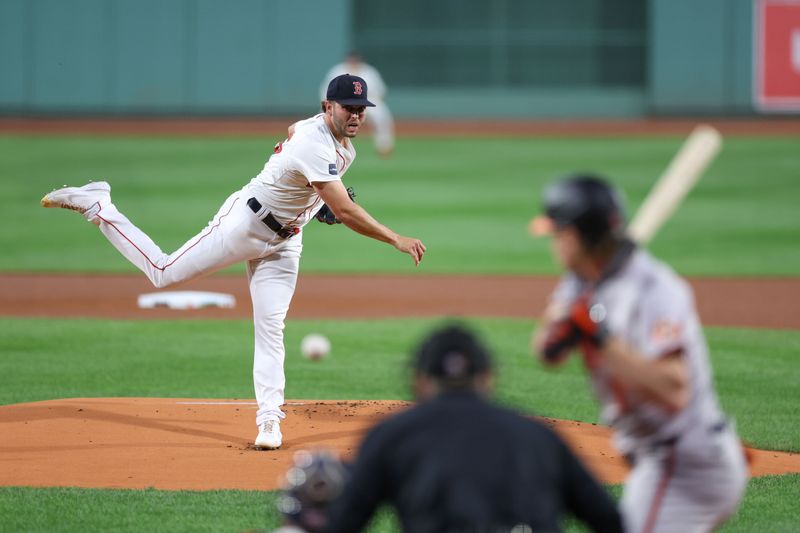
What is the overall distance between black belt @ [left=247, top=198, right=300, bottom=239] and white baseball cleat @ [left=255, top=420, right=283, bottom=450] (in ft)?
3.85

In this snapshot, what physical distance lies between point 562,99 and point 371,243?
16.7 m

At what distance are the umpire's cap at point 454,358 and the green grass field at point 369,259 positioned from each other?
0.66 ft

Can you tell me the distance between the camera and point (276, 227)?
7.75m

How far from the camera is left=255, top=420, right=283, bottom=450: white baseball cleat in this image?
7527 mm

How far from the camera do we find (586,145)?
101ft

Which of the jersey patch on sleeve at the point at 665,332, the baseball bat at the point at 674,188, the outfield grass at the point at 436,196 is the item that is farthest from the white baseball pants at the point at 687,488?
the outfield grass at the point at 436,196

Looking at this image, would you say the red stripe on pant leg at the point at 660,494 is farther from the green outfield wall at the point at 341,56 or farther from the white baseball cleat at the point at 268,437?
the green outfield wall at the point at 341,56

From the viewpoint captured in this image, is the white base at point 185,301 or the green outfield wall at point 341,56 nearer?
the white base at point 185,301

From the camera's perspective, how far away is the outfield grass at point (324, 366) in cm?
934

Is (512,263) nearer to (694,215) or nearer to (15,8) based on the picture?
(694,215)

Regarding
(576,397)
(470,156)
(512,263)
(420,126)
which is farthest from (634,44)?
(576,397)

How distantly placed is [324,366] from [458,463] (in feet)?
25.8

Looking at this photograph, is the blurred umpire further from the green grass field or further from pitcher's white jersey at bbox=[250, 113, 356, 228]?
pitcher's white jersey at bbox=[250, 113, 356, 228]

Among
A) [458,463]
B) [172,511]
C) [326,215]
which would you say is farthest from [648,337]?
[326,215]
